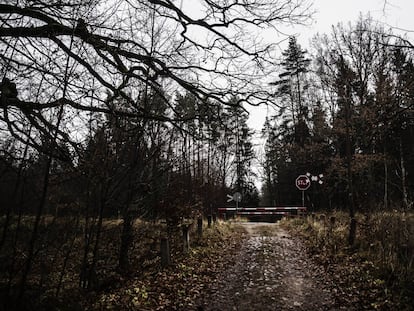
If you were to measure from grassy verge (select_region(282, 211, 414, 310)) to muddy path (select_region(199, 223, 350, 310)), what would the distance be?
38 cm

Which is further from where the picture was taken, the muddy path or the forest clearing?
the muddy path

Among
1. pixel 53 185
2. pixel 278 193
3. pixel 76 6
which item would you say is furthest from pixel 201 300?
pixel 278 193

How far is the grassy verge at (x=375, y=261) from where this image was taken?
573cm

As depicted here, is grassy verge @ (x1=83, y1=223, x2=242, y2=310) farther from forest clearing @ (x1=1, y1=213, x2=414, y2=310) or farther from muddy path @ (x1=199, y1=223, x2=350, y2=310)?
muddy path @ (x1=199, y1=223, x2=350, y2=310)

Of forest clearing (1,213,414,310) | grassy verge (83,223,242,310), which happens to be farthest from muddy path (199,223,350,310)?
grassy verge (83,223,242,310)

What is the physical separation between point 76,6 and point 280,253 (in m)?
8.82

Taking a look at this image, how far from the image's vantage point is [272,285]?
7117 mm

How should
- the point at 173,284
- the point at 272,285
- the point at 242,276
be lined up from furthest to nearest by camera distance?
the point at 242,276, the point at 173,284, the point at 272,285

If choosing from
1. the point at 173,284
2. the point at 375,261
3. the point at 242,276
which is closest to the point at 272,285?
the point at 242,276

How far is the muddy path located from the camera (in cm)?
602

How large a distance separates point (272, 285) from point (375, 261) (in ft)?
7.83

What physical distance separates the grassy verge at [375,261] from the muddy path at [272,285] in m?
0.38

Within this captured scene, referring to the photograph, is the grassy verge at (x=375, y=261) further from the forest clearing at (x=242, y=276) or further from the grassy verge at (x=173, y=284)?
the grassy verge at (x=173, y=284)

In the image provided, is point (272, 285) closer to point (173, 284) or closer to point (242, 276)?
point (242, 276)
